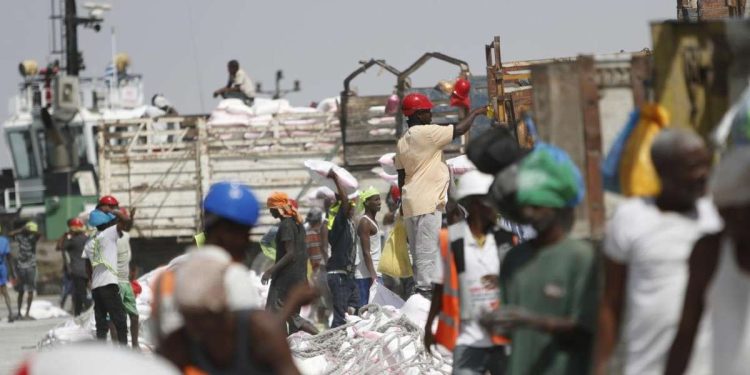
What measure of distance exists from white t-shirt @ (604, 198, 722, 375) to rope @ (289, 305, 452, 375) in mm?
6016

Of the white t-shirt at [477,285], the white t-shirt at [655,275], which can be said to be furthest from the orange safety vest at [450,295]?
the white t-shirt at [655,275]

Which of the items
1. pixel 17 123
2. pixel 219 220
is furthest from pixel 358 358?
pixel 17 123

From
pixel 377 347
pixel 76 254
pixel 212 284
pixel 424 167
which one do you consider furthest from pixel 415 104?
pixel 76 254

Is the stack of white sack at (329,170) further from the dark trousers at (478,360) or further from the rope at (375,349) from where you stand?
the dark trousers at (478,360)

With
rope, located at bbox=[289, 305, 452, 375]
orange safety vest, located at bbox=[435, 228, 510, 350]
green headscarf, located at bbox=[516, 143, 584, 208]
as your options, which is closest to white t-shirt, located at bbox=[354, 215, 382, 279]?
rope, located at bbox=[289, 305, 452, 375]

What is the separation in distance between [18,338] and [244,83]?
381 inches

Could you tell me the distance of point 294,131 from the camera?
26.3 metres

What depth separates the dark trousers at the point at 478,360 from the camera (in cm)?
718

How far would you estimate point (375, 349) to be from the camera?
37.8 feet

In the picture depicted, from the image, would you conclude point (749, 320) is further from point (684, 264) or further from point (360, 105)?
point (360, 105)

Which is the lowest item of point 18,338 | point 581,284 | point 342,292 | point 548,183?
point 18,338

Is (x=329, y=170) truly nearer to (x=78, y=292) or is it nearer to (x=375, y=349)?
(x=375, y=349)

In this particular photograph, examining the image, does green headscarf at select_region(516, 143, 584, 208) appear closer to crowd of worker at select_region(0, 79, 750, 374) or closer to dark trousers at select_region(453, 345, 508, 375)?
crowd of worker at select_region(0, 79, 750, 374)

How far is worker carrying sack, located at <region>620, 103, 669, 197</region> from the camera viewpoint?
17.7 ft
